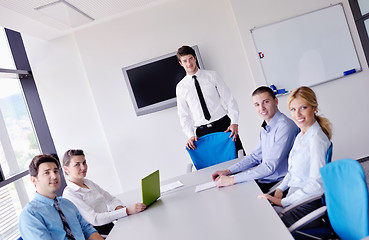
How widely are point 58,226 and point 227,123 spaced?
2291mm

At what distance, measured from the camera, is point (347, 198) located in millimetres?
1874

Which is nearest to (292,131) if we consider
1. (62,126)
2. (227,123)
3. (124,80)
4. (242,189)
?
(242,189)

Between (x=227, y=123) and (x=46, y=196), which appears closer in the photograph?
(x=46, y=196)

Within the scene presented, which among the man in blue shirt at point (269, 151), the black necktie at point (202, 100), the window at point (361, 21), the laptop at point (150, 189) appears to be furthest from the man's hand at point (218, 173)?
the window at point (361, 21)

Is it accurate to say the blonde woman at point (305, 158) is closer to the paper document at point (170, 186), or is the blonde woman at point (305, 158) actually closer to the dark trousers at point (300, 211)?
the dark trousers at point (300, 211)

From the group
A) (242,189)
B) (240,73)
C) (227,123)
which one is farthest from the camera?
(240,73)

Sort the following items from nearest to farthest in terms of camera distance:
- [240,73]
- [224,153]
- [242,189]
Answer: [242,189]
[224,153]
[240,73]

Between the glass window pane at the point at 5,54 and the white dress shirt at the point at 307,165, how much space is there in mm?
4372

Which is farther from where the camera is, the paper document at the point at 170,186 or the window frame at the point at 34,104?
the window frame at the point at 34,104

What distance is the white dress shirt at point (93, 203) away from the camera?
2.88 metres

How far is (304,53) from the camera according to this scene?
547cm

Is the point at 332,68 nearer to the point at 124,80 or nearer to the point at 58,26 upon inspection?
the point at 124,80

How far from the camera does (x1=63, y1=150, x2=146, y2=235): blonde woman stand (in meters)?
2.96

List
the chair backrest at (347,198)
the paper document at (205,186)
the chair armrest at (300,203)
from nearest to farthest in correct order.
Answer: the chair backrest at (347,198) → the chair armrest at (300,203) → the paper document at (205,186)
